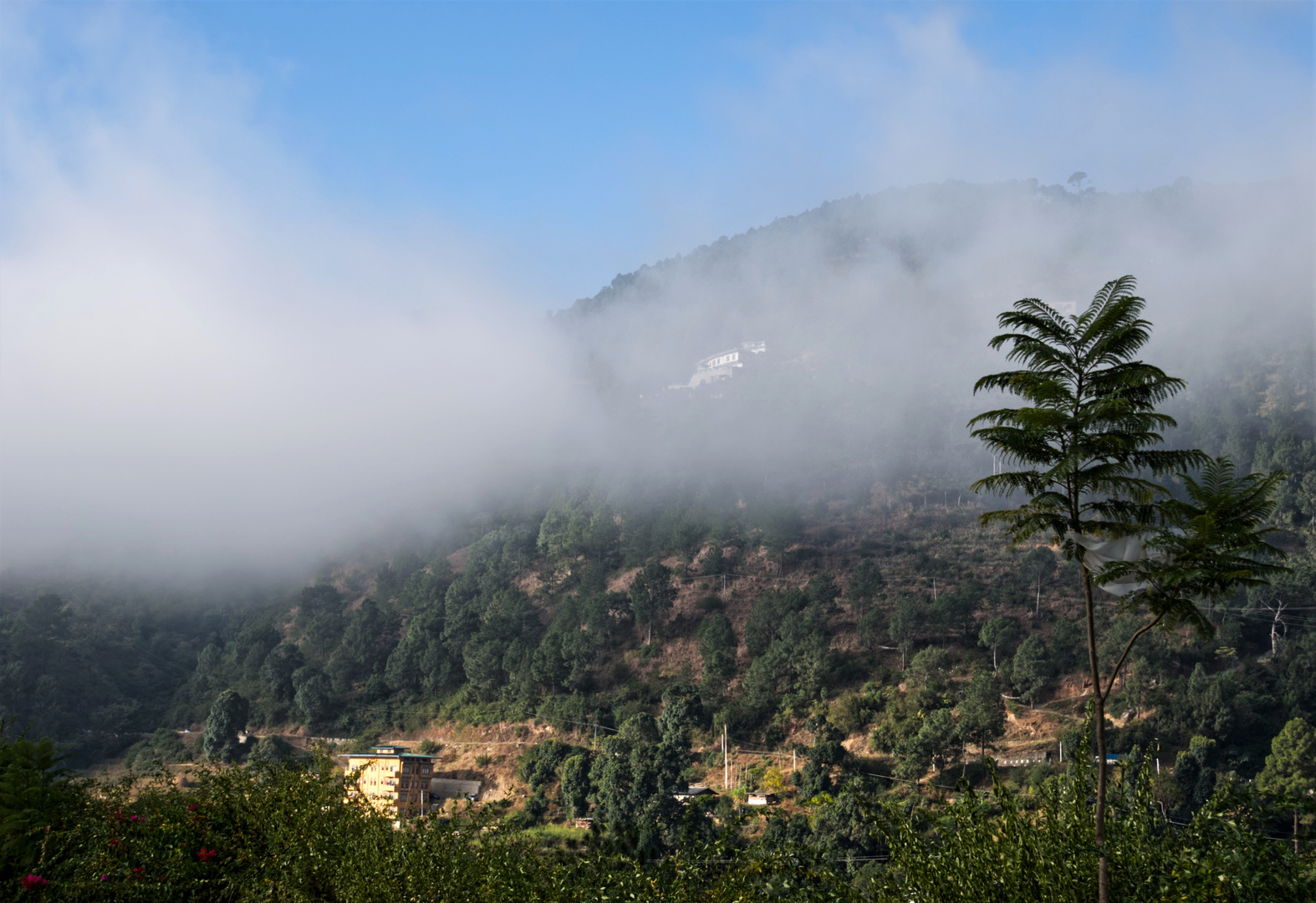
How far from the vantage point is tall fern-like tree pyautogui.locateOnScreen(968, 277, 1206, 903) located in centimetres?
686

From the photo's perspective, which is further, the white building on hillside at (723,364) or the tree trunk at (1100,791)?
the white building on hillside at (723,364)

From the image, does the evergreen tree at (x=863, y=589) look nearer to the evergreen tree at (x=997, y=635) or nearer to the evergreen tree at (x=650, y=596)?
the evergreen tree at (x=997, y=635)

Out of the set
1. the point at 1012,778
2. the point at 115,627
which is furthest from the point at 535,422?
the point at 1012,778

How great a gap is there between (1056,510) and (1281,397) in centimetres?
9747

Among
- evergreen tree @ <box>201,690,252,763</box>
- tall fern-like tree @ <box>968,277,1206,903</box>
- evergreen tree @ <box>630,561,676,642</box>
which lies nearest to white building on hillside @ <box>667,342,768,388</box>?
evergreen tree @ <box>630,561,676,642</box>

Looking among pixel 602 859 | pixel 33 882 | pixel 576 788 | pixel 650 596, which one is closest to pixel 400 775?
pixel 576 788

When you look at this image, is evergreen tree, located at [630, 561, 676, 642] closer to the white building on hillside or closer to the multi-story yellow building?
the multi-story yellow building

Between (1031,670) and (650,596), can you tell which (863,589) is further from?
(650,596)

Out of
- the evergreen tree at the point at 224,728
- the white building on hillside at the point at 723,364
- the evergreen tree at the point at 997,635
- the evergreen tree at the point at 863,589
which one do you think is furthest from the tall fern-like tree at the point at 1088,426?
the white building on hillside at the point at 723,364

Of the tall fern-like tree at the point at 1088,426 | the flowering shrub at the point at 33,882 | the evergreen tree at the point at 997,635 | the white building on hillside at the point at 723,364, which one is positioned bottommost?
the evergreen tree at the point at 997,635

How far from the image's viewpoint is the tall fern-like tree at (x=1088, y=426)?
686cm

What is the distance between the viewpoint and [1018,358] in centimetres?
768

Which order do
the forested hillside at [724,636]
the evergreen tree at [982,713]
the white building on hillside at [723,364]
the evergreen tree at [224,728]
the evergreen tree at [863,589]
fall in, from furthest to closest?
the white building on hillside at [723,364]
the evergreen tree at [224,728]
the evergreen tree at [863,589]
the forested hillside at [724,636]
the evergreen tree at [982,713]

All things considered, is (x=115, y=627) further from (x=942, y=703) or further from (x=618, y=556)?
(x=942, y=703)
